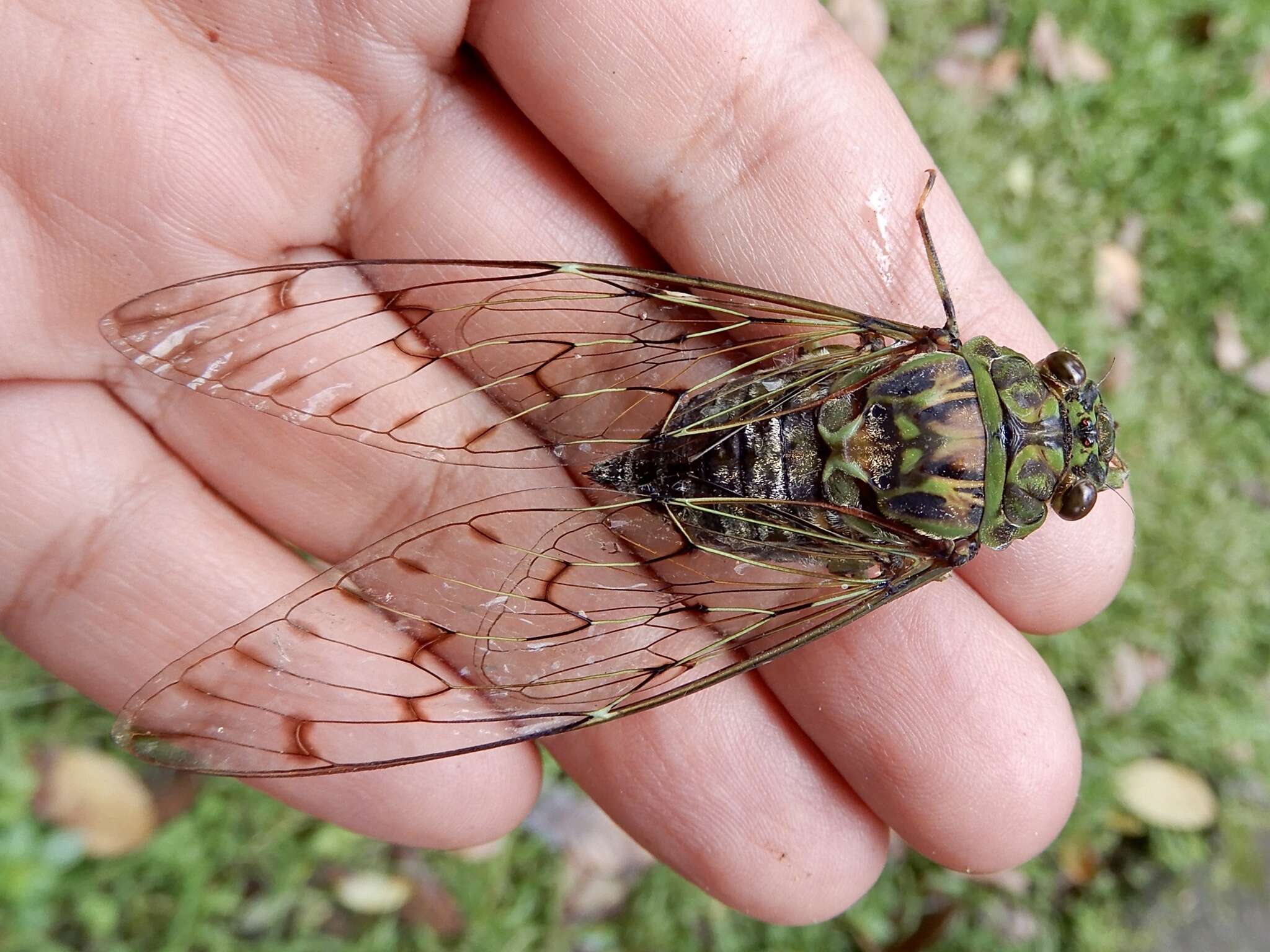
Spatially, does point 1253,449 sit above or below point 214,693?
below

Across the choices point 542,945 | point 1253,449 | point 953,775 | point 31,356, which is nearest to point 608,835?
point 542,945

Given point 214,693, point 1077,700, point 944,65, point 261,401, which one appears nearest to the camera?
point 214,693

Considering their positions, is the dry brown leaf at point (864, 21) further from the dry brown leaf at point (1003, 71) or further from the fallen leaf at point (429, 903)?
the fallen leaf at point (429, 903)

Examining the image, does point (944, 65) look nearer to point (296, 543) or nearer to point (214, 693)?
point (296, 543)

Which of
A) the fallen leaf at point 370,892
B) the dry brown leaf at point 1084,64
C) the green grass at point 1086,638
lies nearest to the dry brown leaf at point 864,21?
the green grass at point 1086,638

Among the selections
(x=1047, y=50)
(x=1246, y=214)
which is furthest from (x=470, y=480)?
(x=1246, y=214)

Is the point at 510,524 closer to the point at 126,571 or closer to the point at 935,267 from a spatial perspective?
the point at 126,571
